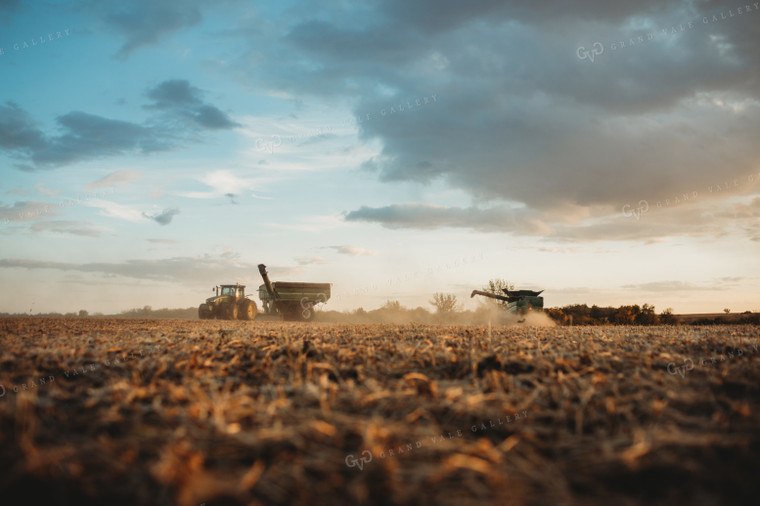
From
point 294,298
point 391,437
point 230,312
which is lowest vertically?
point 230,312

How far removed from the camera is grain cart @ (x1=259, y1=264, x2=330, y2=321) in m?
32.3

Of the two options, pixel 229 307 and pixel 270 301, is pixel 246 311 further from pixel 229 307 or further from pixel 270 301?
pixel 270 301

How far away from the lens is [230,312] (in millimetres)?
28688

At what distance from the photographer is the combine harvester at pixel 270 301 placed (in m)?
28.9

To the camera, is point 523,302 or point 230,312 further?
point 230,312

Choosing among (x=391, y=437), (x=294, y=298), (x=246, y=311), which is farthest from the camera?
(x=294, y=298)

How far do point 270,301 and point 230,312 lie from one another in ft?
16.7

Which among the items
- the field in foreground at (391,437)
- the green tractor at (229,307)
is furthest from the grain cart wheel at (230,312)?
the field in foreground at (391,437)

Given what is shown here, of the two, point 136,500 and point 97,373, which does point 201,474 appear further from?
point 97,373

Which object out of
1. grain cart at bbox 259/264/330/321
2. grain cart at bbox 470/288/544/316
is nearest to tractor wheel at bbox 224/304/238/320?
grain cart at bbox 259/264/330/321

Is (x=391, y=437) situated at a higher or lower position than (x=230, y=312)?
higher

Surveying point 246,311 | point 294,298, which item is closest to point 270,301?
point 294,298

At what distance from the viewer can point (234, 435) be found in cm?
248

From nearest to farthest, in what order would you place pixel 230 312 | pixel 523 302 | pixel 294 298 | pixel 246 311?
1. pixel 523 302
2. pixel 230 312
3. pixel 246 311
4. pixel 294 298
